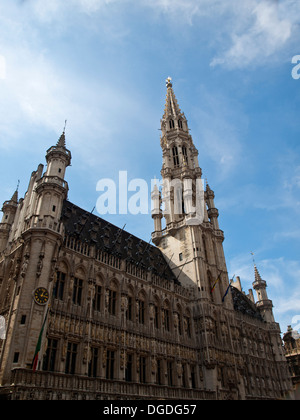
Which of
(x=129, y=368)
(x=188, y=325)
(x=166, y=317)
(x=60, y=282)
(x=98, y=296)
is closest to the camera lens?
(x=60, y=282)

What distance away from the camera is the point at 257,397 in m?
45.1

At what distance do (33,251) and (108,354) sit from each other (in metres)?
11.3

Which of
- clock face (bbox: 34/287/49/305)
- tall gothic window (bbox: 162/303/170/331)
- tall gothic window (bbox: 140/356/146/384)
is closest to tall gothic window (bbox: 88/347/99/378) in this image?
tall gothic window (bbox: 140/356/146/384)

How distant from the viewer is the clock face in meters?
24.0

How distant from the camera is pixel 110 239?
39.0 m

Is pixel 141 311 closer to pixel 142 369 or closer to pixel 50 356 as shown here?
pixel 142 369

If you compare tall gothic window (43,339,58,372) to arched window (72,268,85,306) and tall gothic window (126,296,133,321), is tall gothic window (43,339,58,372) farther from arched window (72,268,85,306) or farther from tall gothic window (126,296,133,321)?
tall gothic window (126,296,133,321)

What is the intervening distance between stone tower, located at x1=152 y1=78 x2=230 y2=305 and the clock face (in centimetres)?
2313

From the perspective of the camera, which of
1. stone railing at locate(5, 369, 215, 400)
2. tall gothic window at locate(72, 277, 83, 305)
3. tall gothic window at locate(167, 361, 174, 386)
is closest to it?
stone railing at locate(5, 369, 215, 400)

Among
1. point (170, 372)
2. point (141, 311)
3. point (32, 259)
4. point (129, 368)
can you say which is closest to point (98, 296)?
point (141, 311)

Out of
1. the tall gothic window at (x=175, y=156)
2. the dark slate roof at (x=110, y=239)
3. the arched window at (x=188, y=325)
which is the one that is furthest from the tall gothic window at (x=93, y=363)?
the tall gothic window at (x=175, y=156)

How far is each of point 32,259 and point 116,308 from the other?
10.1 m
